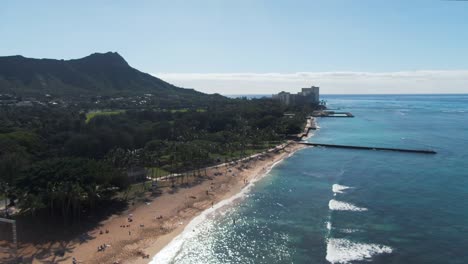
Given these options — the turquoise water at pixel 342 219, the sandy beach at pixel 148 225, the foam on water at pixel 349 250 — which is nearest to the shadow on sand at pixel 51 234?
the sandy beach at pixel 148 225

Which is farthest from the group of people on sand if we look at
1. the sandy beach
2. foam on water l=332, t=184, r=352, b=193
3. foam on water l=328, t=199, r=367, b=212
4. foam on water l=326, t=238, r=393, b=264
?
foam on water l=332, t=184, r=352, b=193

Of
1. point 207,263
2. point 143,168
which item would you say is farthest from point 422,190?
point 143,168

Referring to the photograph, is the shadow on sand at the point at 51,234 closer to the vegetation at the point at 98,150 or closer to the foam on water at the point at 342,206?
the vegetation at the point at 98,150

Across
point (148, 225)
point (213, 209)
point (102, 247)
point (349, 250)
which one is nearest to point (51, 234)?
point (102, 247)

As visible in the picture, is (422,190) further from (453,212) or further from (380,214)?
(380,214)

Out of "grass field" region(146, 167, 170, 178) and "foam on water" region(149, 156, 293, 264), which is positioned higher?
"grass field" region(146, 167, 170, 178)

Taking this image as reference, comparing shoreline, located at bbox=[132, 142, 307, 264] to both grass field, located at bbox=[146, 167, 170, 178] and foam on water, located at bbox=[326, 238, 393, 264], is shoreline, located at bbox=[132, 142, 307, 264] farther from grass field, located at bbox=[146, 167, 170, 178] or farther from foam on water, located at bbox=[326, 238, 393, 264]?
foam on water, located at bbox=[326, 238, 393, 264]
